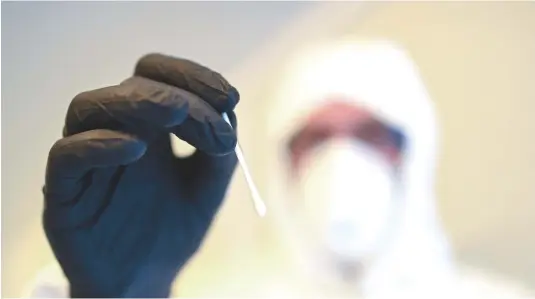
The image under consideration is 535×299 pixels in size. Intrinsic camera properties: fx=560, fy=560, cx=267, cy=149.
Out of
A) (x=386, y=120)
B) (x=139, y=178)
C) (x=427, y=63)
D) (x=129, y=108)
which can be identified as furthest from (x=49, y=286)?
(x=427, y=63)

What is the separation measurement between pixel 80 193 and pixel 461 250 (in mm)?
671

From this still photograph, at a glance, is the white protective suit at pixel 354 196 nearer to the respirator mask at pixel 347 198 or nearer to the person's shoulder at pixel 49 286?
the respirator mask at pixel 347 198

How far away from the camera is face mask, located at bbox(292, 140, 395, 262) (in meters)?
0.79

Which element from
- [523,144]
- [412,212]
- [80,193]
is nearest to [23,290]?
[80,193]

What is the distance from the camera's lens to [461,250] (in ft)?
3.04

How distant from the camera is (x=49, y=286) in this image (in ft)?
2.21

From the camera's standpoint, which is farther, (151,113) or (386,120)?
(386,120)

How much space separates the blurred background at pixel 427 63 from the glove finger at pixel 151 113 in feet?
1.56

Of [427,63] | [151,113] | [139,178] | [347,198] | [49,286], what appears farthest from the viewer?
[427,63]

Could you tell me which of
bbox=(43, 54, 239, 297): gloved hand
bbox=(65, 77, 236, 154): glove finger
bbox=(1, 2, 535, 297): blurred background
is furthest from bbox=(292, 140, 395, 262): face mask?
bbox=(65, 77, 236, 154): glove finger

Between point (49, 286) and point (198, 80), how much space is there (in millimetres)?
373

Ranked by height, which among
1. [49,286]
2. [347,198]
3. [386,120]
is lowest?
[49,286]

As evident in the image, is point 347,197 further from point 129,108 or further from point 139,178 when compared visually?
point 129,108

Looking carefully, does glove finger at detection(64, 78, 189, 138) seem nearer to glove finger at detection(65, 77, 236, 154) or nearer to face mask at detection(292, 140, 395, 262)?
glove finger at detection(65, 77, 236, 154)
